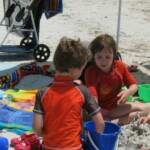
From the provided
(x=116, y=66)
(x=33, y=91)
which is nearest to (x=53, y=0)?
(x=33, y=91)

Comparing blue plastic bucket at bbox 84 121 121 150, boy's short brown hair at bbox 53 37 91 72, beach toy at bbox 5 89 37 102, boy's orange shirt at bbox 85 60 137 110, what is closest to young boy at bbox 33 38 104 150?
boy's short brown hair at bbox 53 37 91 72

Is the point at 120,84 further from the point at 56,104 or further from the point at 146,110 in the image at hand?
the point at 56,104

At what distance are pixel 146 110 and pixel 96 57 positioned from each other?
0.73 meters

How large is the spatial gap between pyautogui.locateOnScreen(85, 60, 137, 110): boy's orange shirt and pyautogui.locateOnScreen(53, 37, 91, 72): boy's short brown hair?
105cm

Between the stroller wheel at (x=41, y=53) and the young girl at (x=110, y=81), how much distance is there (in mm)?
2498

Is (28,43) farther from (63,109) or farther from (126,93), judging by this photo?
(63,109)

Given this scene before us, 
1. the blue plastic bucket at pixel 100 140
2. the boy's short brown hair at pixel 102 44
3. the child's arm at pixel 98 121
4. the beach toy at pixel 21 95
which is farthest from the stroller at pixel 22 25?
the child's arm at pixel 98 121

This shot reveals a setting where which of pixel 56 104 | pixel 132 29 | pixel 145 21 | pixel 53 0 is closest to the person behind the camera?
pixel 56 104

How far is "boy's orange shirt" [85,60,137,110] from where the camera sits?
4.09 metres

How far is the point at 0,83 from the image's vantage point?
17.2 feet

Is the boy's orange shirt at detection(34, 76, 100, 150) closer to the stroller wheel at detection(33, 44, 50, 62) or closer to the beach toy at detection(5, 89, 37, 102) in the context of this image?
the beach toy at detection(5, 89, 37, 102)

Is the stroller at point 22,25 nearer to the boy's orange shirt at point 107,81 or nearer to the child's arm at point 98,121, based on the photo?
the boy's orange shirt at point 107,81

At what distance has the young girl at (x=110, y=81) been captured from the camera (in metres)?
3.93

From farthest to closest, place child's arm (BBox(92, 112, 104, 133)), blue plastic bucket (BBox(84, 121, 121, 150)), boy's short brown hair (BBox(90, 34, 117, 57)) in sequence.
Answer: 1. boy's short brown hair (BBox(90, 34, 117, 57))
2. blue plastic bucket (BBox(84, 121, 121, 150))
3. child's arm (BBox(92, 112, 104, 133))
